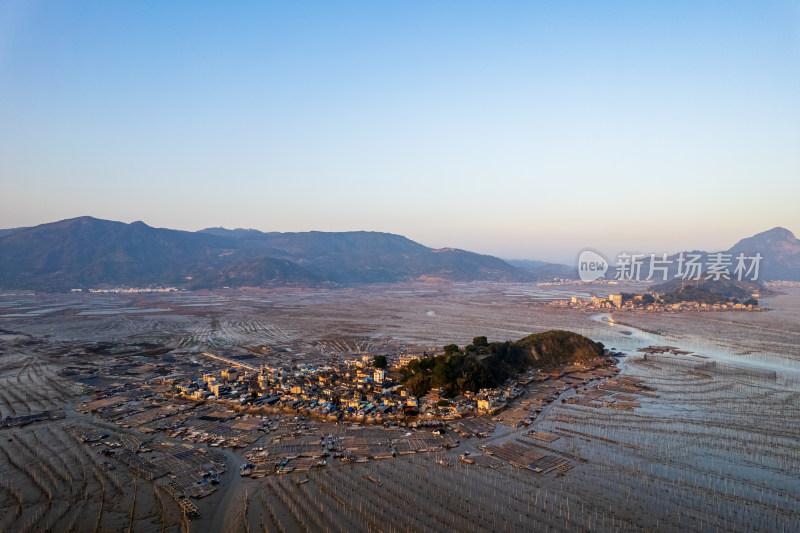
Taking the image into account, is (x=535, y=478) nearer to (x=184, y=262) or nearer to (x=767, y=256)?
(x=184, y=262)

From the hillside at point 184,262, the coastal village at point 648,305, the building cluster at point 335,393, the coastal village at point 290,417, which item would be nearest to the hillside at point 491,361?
the building cluster at point 335,393

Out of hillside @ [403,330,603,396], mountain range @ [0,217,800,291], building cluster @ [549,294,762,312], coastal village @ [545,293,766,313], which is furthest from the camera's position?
mountain range @ [0,217,800,291]

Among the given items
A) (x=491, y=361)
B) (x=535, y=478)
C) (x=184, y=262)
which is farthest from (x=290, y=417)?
(x=184, y=262)

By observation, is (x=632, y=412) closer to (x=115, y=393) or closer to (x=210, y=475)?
(x=210, y=475)

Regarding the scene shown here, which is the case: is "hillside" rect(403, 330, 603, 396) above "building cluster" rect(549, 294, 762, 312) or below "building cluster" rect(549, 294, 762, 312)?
below

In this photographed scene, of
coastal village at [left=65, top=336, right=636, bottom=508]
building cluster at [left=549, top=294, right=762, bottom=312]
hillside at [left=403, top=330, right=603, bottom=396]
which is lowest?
coastal village at [left=65, top=336, right=636, bottom=508]

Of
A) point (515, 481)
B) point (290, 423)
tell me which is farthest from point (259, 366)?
point (515, 481)

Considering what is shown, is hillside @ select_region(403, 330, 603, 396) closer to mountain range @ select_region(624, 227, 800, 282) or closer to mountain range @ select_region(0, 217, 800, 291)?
mountain range @ select_region(0, 217, 800, 291)

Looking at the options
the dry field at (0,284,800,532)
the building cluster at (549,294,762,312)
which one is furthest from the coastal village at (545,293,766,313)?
the dry field at (0,284,800,532)
